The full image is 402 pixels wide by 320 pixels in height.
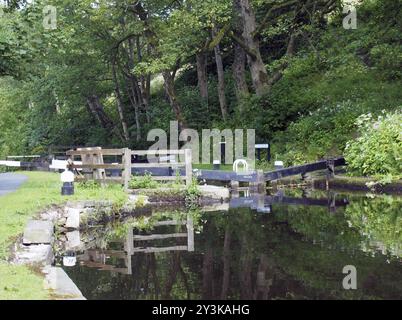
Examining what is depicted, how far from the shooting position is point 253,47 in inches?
1096

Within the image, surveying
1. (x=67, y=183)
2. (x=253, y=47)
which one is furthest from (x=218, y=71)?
(x=67, y=183)

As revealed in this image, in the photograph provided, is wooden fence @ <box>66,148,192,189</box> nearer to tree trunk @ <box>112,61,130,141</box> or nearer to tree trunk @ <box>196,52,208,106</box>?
tree trunk @ <box>196,52,208,106</box>

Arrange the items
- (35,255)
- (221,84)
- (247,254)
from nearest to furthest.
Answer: (35,255) → (247,254) → (221,84)

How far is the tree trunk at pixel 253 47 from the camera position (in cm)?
2784

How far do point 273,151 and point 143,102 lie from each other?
42.0 ft

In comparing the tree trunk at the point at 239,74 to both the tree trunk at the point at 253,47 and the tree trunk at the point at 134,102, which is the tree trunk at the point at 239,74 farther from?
the tree trunk at the point at 134,102

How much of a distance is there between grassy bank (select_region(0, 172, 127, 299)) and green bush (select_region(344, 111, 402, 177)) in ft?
26.5

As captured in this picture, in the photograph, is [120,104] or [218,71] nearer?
[218,71]

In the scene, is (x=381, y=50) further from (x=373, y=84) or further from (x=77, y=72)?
(x=77, y=72)

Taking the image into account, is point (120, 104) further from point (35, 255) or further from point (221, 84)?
point (35, 255)

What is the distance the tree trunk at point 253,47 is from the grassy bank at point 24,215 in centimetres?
1268

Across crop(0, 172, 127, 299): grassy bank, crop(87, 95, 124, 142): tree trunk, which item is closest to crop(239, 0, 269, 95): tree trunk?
crop(87, 95, 124, 142): tree trunk

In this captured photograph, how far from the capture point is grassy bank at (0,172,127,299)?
686cm

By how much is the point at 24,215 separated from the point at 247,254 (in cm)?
453
